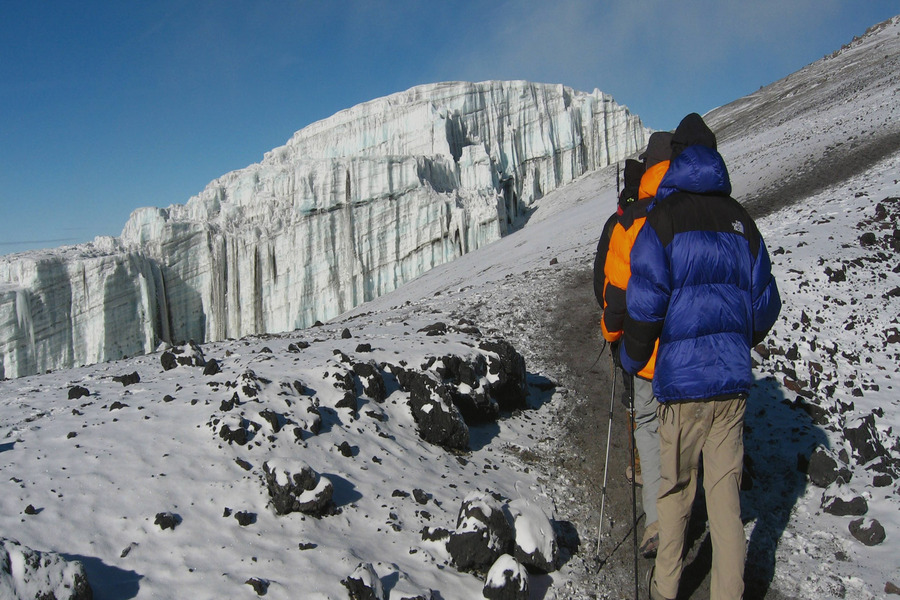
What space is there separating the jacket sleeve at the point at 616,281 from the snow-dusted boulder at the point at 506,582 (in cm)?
190

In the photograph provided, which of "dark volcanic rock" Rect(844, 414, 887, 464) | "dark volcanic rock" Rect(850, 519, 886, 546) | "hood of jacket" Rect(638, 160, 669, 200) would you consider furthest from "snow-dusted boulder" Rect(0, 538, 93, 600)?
"dark volcanic rock" Rect(844, 414, 887, 464)

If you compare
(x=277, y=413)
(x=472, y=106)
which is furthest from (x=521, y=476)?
(x=472, y=106)

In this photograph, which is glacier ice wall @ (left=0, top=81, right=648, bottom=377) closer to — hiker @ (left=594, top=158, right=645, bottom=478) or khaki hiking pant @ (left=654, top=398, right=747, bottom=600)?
hiker @ (left=594, top=158, right=645, bottom=478)

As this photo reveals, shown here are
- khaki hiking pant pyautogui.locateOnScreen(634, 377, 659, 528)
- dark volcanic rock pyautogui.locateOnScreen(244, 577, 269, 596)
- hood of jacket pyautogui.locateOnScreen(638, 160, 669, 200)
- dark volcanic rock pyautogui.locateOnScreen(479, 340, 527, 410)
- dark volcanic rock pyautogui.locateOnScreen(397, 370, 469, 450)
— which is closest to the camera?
dark volcanic rock pyautogui.locateOnScreen(244, 577, 269, 596)

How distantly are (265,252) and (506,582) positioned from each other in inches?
1284

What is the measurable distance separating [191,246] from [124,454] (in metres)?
31.0

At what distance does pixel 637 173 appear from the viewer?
5590mm

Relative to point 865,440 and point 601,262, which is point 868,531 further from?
point 601,262

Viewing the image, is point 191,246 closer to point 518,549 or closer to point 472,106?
point 472,106

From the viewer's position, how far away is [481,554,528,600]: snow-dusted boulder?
14.0 feet

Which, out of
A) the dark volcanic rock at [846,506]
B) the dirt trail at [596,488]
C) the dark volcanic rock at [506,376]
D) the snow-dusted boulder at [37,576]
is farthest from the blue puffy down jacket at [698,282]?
the dark volcanic rock at [506,376]

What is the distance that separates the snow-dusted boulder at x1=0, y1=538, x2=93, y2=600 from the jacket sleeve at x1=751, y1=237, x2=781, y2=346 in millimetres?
4597

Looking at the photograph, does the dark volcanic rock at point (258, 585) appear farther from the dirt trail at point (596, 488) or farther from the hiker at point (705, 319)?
the hiker at point (705, 319)

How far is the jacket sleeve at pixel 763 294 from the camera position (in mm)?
3824
